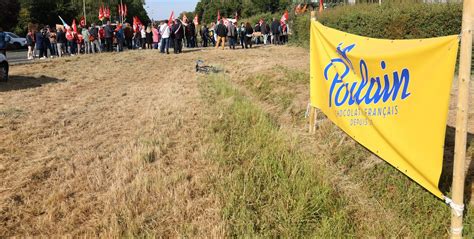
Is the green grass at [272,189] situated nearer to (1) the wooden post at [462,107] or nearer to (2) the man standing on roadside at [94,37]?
(1) the wooden post at [462,107]

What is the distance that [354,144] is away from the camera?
228 inches

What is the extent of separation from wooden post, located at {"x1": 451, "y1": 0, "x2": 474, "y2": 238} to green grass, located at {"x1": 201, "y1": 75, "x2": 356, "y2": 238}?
0.89 m

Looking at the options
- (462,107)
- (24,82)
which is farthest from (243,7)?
(462,107)

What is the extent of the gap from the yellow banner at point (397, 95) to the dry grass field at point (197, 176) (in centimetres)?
47

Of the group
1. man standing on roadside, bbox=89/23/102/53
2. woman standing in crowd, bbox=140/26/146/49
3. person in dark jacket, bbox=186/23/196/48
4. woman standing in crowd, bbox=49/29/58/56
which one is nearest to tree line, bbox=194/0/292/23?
woman standing in crowd, bbox=140/26/146/49

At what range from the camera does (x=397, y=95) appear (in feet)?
13.5

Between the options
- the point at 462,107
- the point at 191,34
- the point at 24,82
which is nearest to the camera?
the point at 462,107

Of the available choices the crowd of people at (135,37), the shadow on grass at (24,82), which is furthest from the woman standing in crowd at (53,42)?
the shadow on grass at (24,82)

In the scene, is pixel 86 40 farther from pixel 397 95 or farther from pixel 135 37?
pixel 397 95

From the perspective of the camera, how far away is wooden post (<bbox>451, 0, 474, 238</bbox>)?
10.5 ft

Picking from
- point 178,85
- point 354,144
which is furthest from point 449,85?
point 178,85

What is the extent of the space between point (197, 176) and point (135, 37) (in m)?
22.9

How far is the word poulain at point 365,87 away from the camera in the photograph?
13.3 ft

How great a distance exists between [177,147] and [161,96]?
4.23 meters
